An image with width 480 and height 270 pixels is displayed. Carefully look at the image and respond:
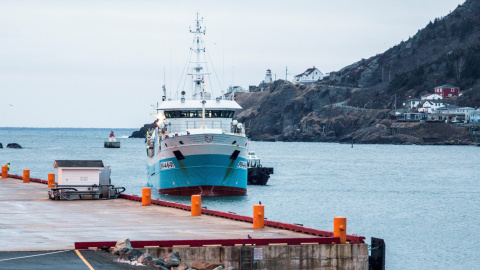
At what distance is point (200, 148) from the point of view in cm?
5603

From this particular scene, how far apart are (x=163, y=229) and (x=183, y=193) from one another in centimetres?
2920

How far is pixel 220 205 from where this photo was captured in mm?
54844

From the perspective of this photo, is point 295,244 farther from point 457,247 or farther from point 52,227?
point 457,247

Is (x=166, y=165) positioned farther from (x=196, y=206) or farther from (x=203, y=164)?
(x=196, y=206)

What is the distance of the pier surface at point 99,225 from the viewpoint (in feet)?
84.1

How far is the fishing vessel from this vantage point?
185 ft

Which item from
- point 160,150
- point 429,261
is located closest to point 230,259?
point 429,261

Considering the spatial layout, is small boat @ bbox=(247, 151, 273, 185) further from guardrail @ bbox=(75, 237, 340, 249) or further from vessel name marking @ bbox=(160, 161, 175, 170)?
guardrail @ bbox=(75, 237, 340, 249)

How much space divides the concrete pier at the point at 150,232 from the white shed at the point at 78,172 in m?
1.57

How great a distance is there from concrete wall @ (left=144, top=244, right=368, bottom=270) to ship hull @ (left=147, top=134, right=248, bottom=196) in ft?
104

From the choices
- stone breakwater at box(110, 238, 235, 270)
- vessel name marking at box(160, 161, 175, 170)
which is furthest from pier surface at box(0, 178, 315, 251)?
vessel name marking at box(160, 161, 175, 170)

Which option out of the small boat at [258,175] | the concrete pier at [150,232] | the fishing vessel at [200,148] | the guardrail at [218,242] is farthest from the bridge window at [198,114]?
the guardrail at [218,242]

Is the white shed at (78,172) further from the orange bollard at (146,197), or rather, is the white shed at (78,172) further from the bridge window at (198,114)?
the bridge window at (198,114)

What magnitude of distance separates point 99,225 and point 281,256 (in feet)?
29.5
